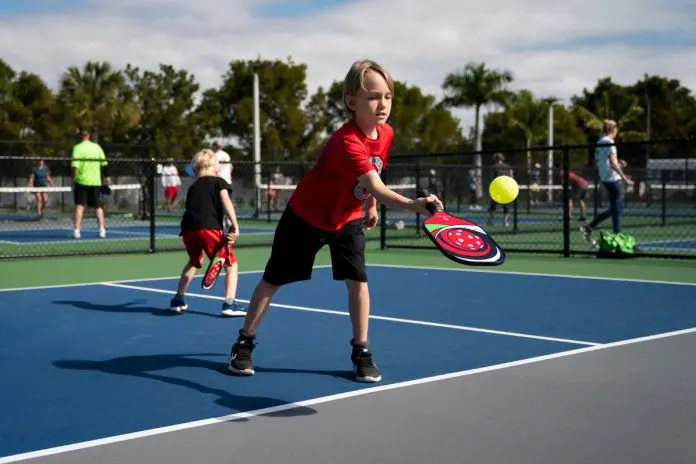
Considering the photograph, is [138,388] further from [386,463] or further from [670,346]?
[670,346]

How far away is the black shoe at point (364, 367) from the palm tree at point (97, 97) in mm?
40931

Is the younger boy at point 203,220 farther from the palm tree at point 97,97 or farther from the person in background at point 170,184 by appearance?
the palm tree at point 97,97

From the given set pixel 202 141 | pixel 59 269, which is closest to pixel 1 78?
pixel 202 141

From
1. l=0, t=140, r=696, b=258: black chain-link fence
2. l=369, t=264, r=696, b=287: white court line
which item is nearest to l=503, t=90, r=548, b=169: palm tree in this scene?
l=0, t=140, r=696, b=258: black chain-link fence

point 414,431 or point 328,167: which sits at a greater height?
point 328,167

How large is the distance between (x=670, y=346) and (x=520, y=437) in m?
2.47

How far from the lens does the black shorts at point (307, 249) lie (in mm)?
5285

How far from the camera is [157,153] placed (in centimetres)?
3697

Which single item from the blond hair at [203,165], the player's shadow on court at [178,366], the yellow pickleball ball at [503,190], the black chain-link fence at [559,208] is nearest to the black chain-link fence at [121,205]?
the black chain-link fence at [559,208]

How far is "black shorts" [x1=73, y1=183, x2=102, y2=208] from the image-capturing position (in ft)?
53.4

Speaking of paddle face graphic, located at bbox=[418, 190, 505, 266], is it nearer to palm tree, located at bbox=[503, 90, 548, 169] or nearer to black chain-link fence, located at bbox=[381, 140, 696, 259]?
black chain-link fence, located at bbox=[381, 140, 696, 259]

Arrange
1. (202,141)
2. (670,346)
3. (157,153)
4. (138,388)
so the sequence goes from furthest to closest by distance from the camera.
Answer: (202,141) → (157,153) → (670,346) → (138,388)

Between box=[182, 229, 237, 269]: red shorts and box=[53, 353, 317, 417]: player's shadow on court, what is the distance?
2.16 metres

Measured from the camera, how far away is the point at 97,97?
46.1m
